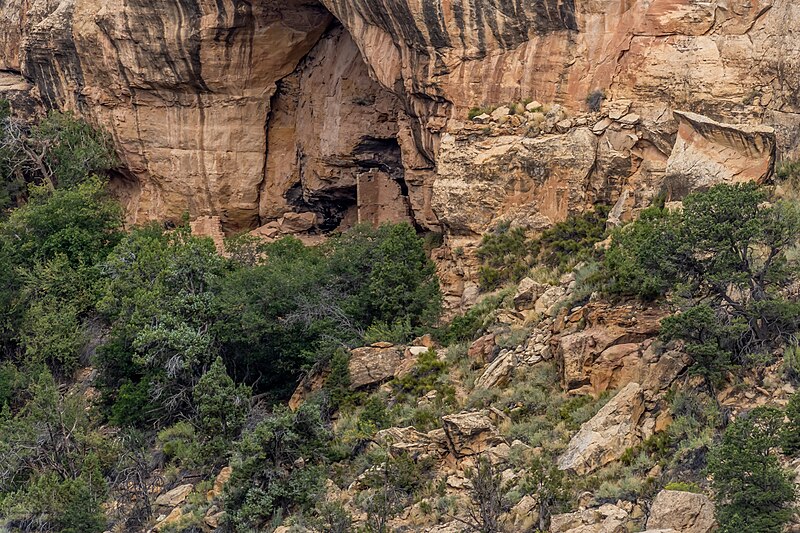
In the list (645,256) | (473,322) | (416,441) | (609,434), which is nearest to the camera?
(609,434)

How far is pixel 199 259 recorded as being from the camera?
3312 cm

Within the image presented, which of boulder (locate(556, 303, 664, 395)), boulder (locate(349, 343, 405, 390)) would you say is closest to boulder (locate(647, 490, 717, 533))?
boulder (locate(556, 303, 664, 395))

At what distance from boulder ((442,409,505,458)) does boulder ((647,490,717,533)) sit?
4.53 metres

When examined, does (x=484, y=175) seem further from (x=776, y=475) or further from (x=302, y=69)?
(x=776, y=475)

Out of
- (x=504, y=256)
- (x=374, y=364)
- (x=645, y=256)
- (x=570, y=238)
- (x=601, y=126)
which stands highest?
(x=601, y=126)

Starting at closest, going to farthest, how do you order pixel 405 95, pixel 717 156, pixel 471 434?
pixel 471 434, pixel 717 156, pixel 405 95

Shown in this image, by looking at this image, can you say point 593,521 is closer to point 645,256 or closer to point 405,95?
point 645,256

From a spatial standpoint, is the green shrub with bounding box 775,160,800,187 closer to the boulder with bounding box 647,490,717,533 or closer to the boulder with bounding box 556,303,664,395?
the boulder with bounding box 556,303,664,395

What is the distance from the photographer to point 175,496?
27.9 metres

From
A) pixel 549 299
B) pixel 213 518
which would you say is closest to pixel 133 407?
pixel 213 518

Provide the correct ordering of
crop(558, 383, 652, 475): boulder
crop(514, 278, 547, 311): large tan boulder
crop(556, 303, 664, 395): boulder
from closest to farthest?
crop(558, 383, 652, 475): boulder
crop(556, 303, 664, 395): boulder
crop(514, 278, 547, 311): large tan boulder

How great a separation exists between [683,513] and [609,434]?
9.76 ft

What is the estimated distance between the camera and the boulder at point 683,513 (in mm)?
19844

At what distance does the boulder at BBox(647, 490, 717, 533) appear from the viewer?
19844mm
